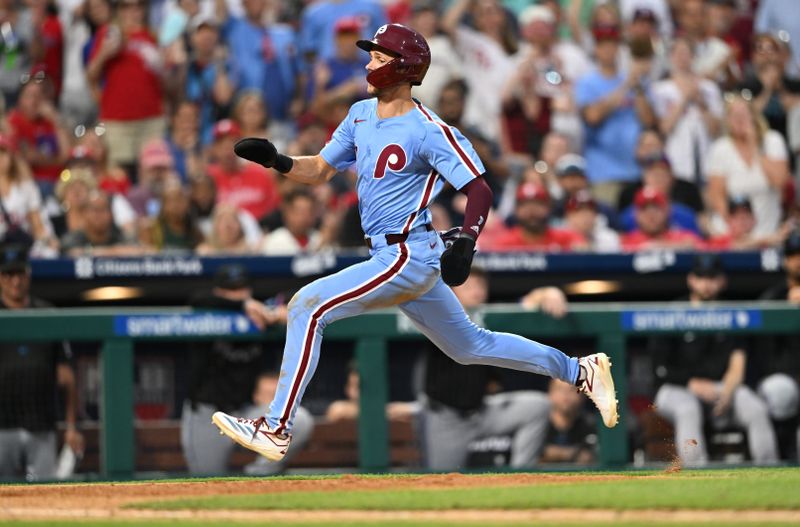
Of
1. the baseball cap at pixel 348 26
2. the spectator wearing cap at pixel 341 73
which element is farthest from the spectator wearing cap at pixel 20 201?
the baseball cap at pixel 348 26

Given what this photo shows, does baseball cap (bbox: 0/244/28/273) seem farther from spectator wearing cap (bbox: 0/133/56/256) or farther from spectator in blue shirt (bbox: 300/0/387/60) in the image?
spectator in blue shirt (bbox: 300/0/387/60)

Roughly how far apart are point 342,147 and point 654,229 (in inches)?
172

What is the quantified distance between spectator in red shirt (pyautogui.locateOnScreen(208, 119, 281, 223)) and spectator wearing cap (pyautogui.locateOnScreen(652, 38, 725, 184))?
318cm

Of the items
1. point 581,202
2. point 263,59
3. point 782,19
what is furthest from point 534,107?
point 782,19

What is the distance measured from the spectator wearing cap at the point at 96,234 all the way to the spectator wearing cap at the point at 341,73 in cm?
229

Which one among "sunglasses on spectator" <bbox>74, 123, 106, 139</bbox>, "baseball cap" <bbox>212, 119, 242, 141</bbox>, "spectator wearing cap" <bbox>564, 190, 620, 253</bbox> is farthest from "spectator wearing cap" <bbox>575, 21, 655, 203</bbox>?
"sunglasses on spectator" <bbox>74, 123, 106, 139</bbox>

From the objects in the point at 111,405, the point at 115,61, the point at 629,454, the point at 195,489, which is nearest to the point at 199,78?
the point at 115,61

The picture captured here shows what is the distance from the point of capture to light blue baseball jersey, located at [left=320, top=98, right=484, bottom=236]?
6406 mm

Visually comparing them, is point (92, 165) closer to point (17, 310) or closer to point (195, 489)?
point (17, 310)

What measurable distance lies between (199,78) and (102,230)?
2263mm

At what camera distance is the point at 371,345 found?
9.10 m

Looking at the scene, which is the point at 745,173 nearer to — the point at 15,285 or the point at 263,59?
the point at 263,59

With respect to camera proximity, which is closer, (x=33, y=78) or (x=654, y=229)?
(x=654, y=229)

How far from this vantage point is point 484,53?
12.4 metres
